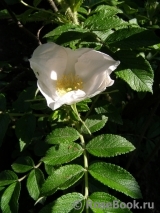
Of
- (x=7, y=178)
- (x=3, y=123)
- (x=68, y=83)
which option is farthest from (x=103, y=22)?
(x=7, y=178)

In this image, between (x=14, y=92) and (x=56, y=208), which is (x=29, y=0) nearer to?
(x=14, y=92)

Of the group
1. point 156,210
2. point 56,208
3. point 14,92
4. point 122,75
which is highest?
point 122,75

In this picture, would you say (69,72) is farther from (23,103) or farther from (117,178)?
(117,178)

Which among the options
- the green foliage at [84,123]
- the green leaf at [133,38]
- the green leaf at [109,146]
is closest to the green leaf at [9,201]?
the green foliage at [84,123]

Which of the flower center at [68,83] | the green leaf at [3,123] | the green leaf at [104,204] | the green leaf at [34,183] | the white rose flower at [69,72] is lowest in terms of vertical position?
the green leaf at [34,183]

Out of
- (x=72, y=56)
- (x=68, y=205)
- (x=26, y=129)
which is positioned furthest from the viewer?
(x=26, y=129)

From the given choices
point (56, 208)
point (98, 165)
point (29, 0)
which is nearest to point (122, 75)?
point (98, 165)

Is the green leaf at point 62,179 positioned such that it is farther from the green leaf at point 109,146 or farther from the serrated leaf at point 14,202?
the serrated leaf at point 14,202
